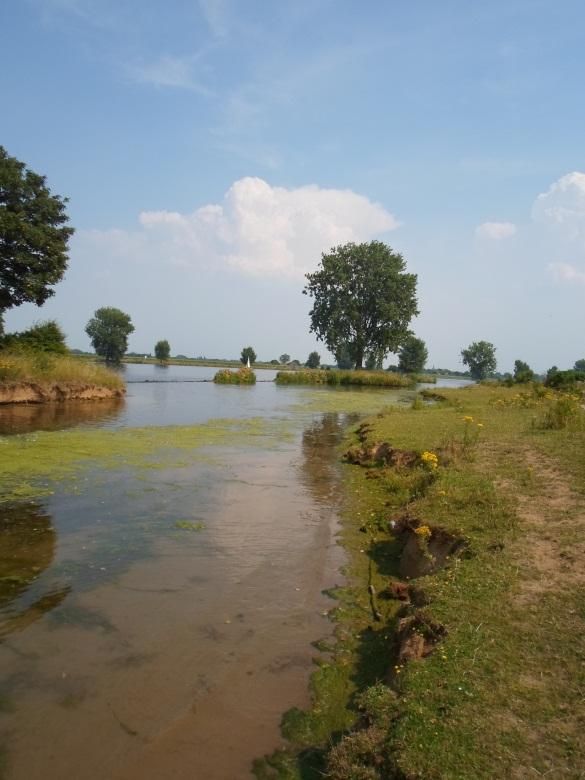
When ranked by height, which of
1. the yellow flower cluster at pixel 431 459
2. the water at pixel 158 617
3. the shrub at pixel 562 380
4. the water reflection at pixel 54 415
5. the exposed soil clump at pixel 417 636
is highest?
the shrub at pixel 562 380

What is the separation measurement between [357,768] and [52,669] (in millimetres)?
2741

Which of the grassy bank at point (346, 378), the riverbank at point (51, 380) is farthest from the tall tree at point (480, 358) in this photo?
the riverbank at point (51, 380)

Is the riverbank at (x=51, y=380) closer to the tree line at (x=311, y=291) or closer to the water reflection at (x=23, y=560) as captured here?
the tree line at (x=311, y=291)

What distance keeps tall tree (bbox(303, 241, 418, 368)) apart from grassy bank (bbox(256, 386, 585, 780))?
2346 inches

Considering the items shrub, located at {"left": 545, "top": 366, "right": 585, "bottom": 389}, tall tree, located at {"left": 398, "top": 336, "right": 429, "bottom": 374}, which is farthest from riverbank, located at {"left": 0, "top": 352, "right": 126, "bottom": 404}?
tall tree, located at {"left": 398, "top": 336, "right": 429, "bottom": 374}

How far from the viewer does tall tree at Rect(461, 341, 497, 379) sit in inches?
4638

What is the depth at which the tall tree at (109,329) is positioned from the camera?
261 ft

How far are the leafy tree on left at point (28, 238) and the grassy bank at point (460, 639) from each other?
2447 cm

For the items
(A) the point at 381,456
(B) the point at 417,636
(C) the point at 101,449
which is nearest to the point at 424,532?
(B) the point at 417,636

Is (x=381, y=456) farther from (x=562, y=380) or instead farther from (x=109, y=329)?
(x=109, y=329)

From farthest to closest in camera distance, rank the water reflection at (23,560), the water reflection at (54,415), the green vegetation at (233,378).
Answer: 1. the green vegetation at (233,378)
2. the water reflection at (54,415)
3. the water reflection at (23,560)

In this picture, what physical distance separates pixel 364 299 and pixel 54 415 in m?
52.3

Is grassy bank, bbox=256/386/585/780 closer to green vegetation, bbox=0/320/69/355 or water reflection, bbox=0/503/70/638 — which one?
water reflection, bbox=0/503/70/638

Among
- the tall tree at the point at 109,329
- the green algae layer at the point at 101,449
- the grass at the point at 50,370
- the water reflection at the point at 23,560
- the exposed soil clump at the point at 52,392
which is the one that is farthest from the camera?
the tall tree at the point at 109,329
